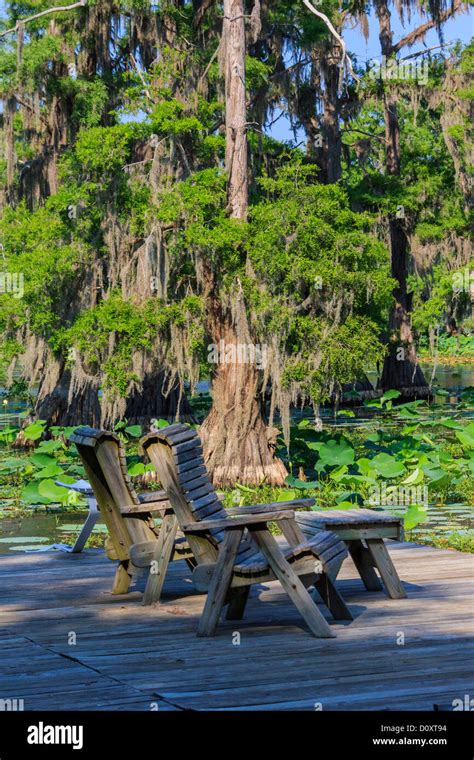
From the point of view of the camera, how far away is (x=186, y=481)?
6.69 meters

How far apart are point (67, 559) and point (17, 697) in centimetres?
390

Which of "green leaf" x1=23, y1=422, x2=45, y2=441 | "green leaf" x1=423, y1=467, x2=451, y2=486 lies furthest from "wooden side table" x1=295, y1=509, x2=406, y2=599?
"green leaf" x1=23, y1=422, x2=45, y2=441

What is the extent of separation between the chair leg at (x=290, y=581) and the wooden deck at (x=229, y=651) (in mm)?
80

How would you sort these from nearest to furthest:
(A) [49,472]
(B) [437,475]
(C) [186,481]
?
(C) [186,481] → (B) [437,475] → (A) [49,472]

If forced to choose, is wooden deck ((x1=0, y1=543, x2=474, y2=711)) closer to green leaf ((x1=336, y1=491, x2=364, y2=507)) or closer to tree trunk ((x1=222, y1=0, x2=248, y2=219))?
green leaf ((x1=336, y1=491, x2=364, y2=507))

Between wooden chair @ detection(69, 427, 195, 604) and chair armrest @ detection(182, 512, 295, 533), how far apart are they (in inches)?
23.2

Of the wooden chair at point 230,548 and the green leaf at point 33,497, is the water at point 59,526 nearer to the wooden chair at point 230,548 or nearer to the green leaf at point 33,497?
Result: the green leaf at point 33,497

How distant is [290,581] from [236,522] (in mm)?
393

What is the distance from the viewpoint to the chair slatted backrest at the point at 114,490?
7062 mm

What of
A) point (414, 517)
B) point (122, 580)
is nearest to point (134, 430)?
point (414, 517)

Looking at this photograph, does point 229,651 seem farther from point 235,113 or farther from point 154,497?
point 235,113

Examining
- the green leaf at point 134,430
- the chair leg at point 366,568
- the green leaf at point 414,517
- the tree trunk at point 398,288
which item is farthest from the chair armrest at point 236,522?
the tree trunk at point 398,288

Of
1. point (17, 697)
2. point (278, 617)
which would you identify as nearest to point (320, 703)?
point (17, 697)
